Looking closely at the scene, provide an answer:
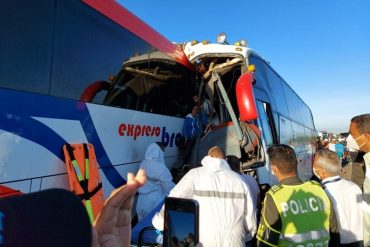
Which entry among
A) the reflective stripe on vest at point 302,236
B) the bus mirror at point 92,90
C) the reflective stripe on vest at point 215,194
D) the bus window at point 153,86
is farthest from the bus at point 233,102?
the reflective stripe on vest at point 302,236

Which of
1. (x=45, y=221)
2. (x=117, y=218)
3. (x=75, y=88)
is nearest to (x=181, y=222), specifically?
(x=117, y=218)

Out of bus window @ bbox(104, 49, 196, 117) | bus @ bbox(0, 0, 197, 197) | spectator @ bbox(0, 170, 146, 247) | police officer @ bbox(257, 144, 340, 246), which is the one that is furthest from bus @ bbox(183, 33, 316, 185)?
spectator @ bbox(0, 170, 146, 247)

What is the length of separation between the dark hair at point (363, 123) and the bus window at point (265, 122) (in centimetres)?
267

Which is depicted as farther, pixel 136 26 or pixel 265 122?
pixel 265 122

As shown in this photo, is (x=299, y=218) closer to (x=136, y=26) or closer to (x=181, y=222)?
(x=181, y=222)

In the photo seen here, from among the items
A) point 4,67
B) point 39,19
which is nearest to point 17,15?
point 39,19

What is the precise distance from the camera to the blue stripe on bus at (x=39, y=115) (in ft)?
8.29

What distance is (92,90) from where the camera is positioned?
3598mm

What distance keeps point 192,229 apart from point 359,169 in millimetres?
3721

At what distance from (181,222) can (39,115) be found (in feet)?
5.92

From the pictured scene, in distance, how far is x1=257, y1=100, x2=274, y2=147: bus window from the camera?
611cm

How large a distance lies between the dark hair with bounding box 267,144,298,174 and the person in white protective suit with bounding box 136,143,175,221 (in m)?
2.01

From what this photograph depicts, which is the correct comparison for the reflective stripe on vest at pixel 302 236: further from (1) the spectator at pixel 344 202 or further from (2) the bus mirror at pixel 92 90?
(2) the bus mirror at pixel 92 90

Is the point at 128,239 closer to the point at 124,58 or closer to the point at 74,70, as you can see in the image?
the point at 74,70
